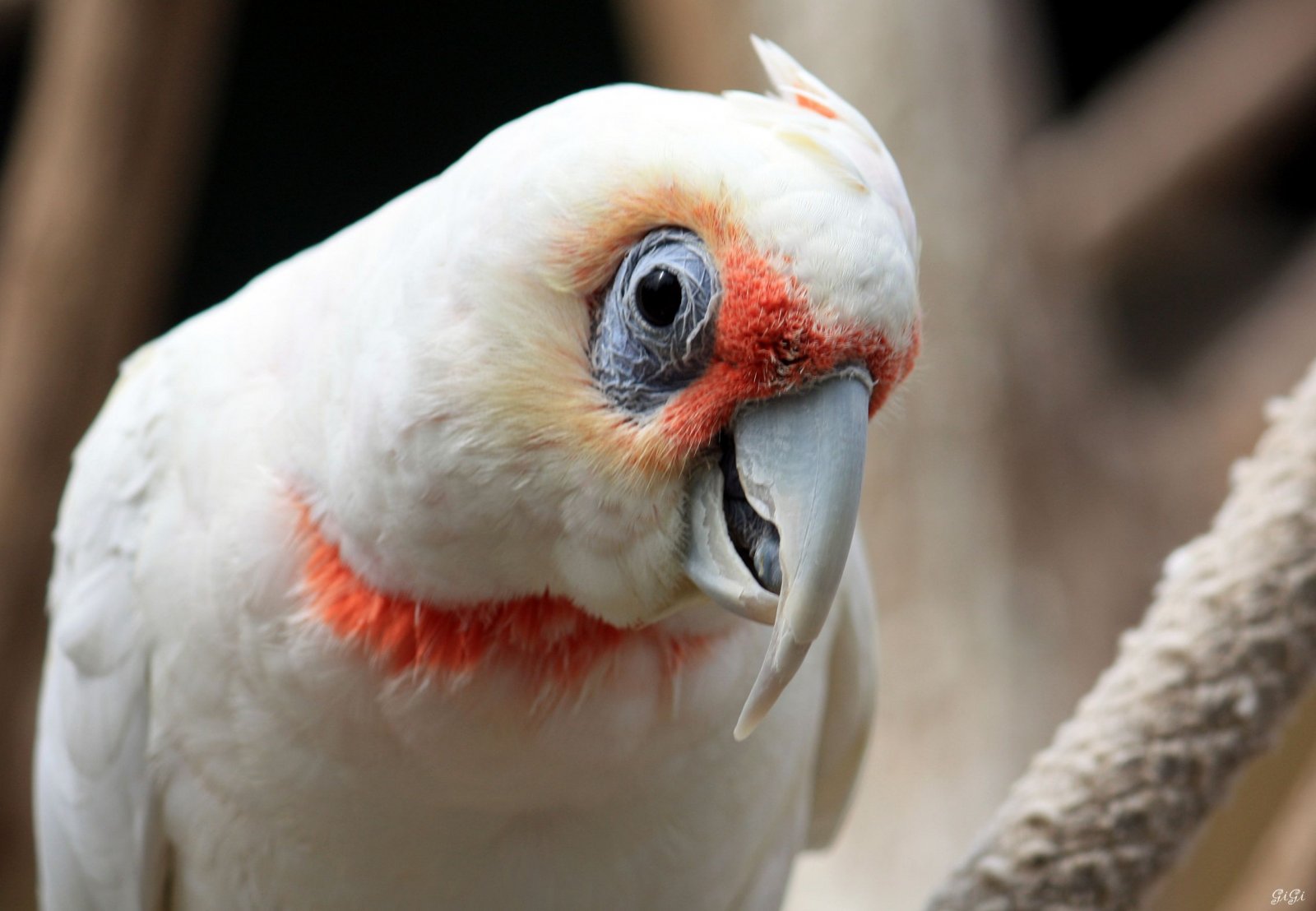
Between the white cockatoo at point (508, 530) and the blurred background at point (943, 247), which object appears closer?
the white cockatoo at point (508, 530)

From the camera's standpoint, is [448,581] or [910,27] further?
[910,27]

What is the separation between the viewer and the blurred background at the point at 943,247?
10.6 ft

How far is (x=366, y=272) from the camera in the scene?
152cm

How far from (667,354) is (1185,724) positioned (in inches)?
38.0

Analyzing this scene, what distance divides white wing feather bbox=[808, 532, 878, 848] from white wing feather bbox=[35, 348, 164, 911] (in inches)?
39.0

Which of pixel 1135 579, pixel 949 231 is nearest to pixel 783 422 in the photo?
pixel 949 231

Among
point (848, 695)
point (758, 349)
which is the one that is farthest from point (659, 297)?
point (848, 695)

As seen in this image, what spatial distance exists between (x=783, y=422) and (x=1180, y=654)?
86 centimetres

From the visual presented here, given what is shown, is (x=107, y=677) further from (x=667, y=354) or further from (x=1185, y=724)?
(x=1185, y=724)

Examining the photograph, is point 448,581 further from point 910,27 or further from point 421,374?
point 910,27

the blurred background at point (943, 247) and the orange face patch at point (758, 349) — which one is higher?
the blurred background at point (943, 247)

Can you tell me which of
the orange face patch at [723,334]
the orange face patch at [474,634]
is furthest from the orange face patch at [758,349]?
the orange face patch at [474,634]

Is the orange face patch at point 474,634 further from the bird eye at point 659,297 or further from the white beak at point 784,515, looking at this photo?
the bird eye at point 659,297

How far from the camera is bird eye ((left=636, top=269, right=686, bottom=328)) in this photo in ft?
4.14
